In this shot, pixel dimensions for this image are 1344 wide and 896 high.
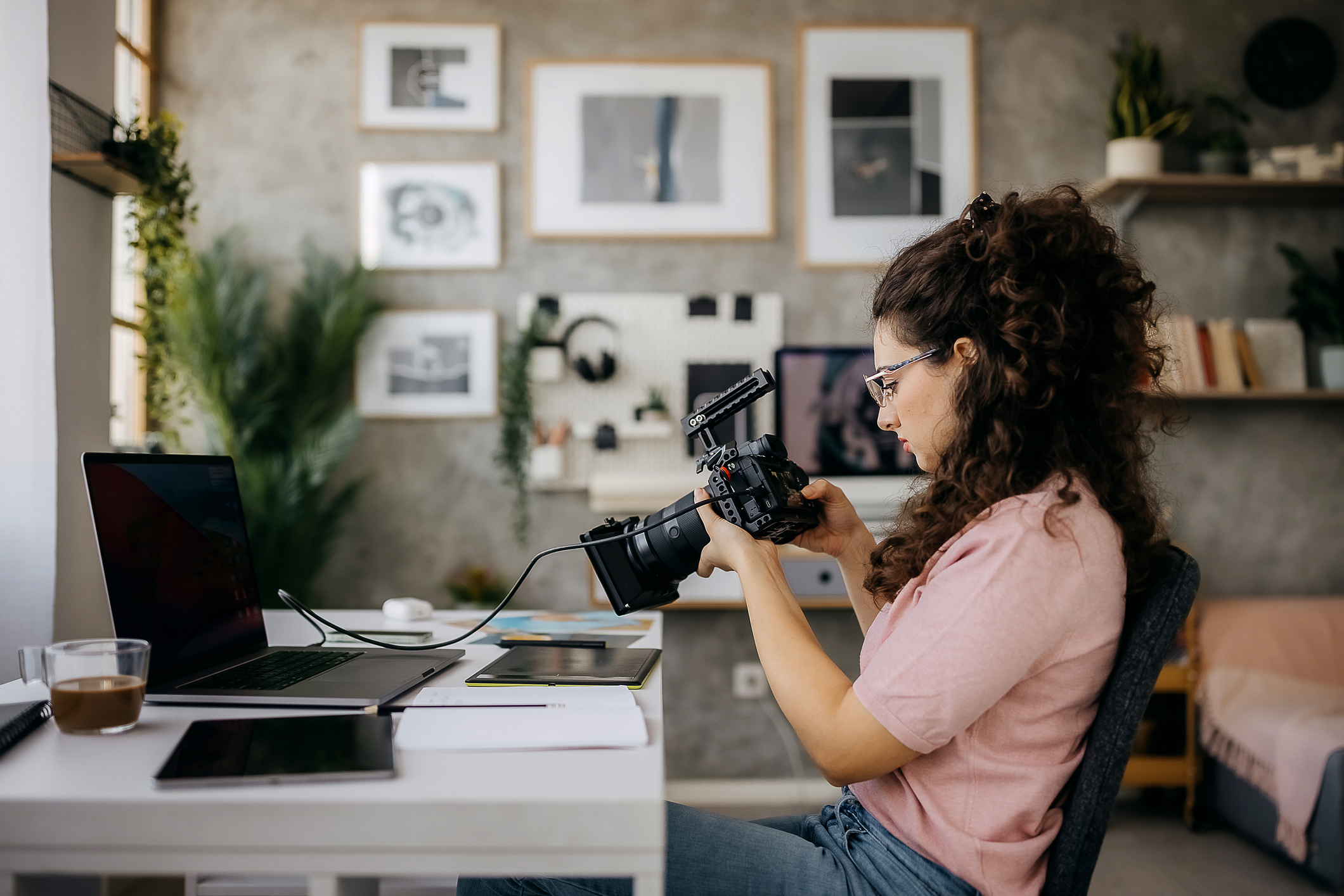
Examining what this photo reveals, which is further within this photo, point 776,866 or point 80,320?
point 80,320

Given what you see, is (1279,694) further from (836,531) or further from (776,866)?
(776,866)

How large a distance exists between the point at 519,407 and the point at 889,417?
191cm

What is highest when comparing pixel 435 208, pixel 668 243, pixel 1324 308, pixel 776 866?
pixel 435 208

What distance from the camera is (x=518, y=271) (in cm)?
284

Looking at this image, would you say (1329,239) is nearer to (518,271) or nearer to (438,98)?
(518,271)

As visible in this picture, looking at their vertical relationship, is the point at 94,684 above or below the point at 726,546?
below

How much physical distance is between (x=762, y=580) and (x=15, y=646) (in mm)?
1416

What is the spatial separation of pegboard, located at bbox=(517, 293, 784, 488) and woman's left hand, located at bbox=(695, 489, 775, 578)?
1793 mm

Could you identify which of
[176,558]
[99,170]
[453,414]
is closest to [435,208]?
[453,414]

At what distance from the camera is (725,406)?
3.36ft

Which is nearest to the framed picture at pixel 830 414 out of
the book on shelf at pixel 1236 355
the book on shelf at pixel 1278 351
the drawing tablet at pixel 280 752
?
the book on shelf at pixel 1236 355

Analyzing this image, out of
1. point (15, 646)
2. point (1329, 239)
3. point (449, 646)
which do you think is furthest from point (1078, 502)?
point (1329, 239)

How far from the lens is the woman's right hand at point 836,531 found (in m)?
1.18

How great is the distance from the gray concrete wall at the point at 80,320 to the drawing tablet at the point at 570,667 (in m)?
1.21
